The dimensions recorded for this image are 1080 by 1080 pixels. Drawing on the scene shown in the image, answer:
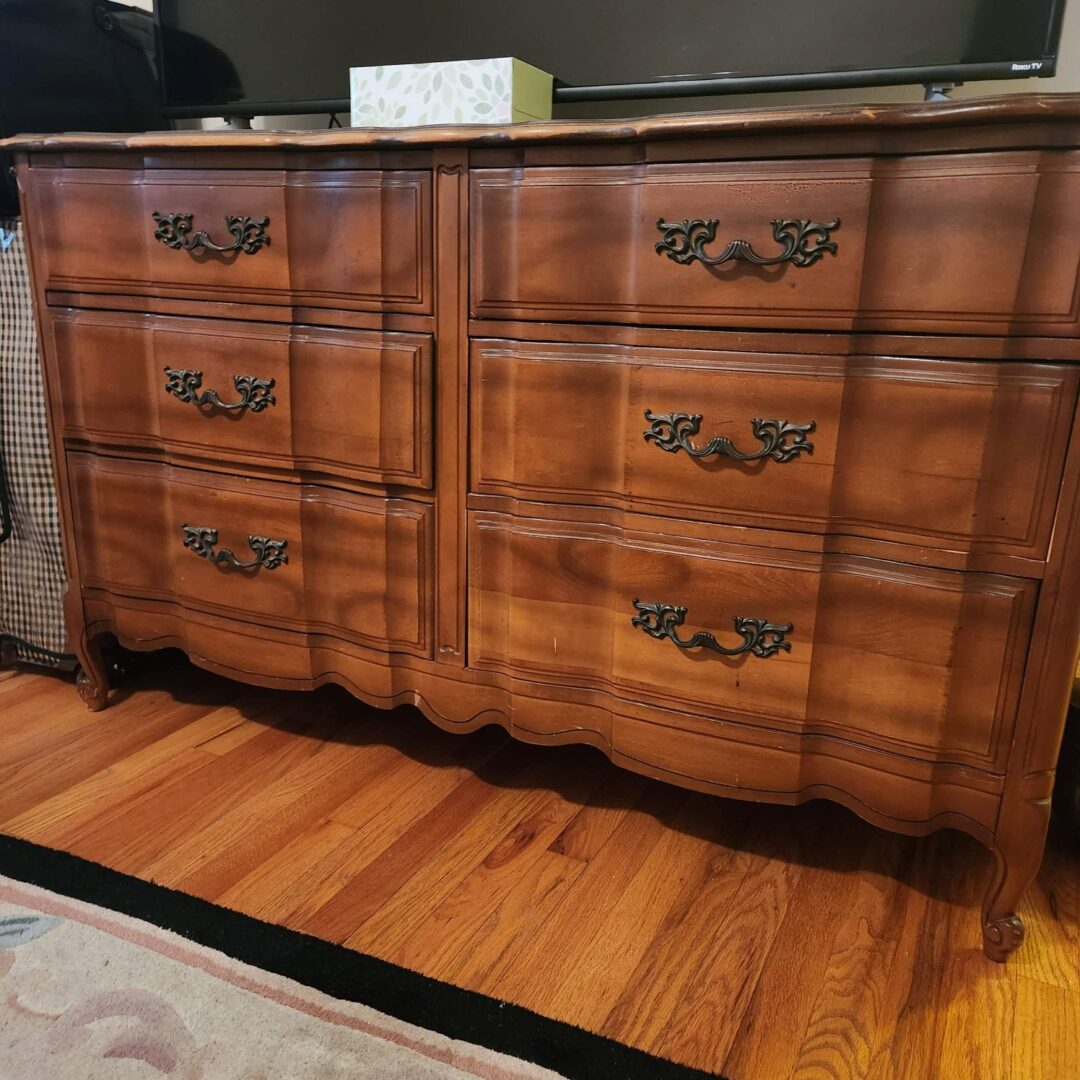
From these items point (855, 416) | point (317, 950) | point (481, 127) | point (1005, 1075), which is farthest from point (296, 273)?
point (1005, 1075)

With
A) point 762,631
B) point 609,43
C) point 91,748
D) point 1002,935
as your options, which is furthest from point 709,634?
point 91,748

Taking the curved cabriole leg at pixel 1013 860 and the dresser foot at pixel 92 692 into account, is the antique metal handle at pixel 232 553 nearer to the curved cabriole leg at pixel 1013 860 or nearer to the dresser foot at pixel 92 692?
the dresser foot at pixel 92 692

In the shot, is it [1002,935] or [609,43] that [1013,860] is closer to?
[1002,935]

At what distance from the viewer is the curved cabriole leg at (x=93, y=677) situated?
4.80ft

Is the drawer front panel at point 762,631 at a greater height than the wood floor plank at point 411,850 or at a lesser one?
greater

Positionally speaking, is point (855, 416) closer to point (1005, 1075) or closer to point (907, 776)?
point (907, 776)

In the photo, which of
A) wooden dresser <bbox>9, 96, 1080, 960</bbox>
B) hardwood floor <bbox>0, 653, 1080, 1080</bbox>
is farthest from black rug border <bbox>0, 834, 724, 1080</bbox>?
wooden dresser <bbox>9, 96, 1080, 960</bbox>

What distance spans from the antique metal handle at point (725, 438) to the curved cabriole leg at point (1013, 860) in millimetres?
432

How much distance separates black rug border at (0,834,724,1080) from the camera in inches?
33.7

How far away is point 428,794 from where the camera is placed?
129cm

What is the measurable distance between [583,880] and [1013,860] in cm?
49

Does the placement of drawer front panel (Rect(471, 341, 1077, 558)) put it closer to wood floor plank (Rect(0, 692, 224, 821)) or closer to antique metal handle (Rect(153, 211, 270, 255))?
antique metal handle (Rect(153, 211, 270, 255))

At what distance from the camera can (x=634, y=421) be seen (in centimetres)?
100

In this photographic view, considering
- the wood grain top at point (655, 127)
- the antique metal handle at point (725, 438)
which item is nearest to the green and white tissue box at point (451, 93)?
the wood grain top at point (655, 127)
